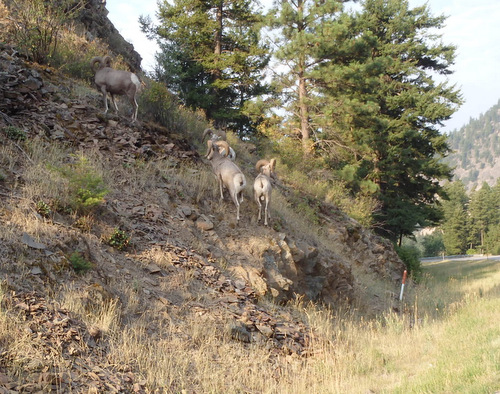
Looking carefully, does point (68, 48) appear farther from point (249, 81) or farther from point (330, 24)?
point (330, 24)

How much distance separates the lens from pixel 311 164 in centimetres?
2266

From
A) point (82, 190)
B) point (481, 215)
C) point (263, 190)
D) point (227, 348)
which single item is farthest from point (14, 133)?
point (481, 215)

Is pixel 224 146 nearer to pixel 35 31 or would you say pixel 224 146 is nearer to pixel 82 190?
pixel 82 190

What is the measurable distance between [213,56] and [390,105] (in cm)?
994

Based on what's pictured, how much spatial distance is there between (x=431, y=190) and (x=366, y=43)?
870 centimetres

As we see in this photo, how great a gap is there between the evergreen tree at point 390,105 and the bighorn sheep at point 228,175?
11890 millimetres

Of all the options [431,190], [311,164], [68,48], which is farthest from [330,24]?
[68,48]

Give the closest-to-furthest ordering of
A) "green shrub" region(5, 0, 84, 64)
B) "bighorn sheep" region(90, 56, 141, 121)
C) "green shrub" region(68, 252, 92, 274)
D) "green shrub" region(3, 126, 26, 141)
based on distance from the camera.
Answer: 1. "green shrub" region(68, 252, 92, 274)
2. "green shrub" region(3, 126, 26, 141)
3. "bighorn sheep" region(90, 56, 141, 121)
4. "green shrub" region(5, 0, 84, 64)

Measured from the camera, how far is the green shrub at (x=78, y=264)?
708 cm

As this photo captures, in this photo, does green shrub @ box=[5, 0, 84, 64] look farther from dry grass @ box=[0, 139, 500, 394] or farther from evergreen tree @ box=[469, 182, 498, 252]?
evergreen tree @ box=[469, 182, 498, 252]

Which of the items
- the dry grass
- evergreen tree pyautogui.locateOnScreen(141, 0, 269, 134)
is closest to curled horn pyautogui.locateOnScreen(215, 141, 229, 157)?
the dry grass

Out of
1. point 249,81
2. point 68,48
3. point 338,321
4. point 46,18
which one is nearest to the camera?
point 338,321

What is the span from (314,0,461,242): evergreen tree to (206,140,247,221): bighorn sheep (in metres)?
11.9

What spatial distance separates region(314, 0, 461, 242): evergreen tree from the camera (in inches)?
896
